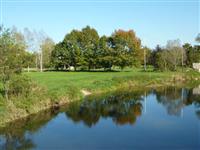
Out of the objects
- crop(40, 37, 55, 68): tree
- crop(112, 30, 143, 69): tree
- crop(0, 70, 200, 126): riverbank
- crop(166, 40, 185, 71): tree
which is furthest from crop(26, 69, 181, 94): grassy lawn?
crop(40, 37, 55, 68): tree

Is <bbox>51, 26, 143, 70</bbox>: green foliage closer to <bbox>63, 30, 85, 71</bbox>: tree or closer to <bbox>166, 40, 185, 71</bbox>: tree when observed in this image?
<bbox>63, 30, 85, 71</bbox>: tree

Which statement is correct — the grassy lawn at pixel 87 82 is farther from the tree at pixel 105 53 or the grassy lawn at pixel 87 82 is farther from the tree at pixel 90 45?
the tree at pixel 90 45

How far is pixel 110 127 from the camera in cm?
2612

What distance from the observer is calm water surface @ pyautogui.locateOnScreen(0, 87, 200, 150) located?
21000mm

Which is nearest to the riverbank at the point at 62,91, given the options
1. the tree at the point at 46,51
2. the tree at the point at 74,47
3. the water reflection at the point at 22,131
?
the water reflection at the point at 22,131

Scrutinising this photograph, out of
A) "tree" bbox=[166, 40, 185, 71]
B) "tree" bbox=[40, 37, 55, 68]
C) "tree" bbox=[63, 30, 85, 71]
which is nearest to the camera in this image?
"tree" bbox=[63, 30, 85, 71]

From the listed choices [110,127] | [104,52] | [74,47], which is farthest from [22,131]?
[74,47]

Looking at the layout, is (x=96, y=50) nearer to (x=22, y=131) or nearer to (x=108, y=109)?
(x=108, y=109)

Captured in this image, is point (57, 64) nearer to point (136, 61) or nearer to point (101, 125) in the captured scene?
point (136, 61)

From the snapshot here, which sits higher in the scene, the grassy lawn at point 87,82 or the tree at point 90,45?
the tree at point 90,45

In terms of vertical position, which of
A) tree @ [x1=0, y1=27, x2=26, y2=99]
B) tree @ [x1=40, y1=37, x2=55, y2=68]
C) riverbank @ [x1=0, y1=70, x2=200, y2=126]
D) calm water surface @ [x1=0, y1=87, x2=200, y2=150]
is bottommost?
calm water surface @ [x1=0, y1=87, x2=200, y2=150]

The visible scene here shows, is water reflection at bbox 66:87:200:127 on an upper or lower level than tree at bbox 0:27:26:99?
lower

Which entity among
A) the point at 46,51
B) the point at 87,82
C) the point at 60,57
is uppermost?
the point at 46,51

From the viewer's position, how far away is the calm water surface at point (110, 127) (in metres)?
21.0
